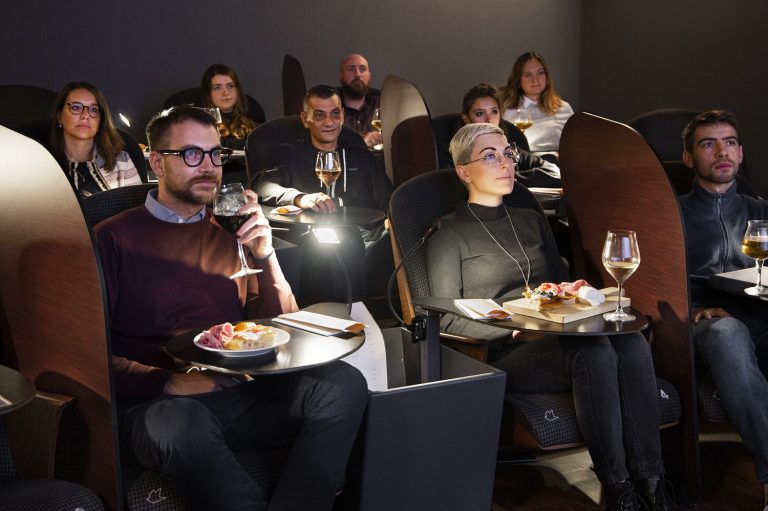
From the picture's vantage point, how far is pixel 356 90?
5535 millimetres

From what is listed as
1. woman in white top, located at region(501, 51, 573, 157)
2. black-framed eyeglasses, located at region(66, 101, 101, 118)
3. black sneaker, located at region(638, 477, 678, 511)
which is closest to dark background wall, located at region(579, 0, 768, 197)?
woman in white top, located at region(501, 51, 573, 157)

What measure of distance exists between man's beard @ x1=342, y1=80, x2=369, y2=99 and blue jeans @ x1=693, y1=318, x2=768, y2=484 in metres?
3.42

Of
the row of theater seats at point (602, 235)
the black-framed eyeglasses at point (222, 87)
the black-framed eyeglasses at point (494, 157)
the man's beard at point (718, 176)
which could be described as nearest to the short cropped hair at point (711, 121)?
the man's beard at point (718, 176)

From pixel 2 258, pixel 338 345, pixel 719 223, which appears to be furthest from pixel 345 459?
pixel 719 223

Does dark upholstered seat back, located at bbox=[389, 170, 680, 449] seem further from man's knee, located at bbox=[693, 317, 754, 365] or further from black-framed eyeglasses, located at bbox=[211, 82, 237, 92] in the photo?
black-framed eyeglasses, located at bbox=[211, 82, 237, 92]

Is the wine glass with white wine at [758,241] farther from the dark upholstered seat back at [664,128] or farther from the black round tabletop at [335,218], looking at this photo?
the dark upholstered seat back at [664,128]

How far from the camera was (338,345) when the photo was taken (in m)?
1.85

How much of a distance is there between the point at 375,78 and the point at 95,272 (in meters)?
5.10

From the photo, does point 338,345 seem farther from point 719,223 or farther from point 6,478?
point 719,223

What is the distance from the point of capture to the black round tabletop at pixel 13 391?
4.80 feet

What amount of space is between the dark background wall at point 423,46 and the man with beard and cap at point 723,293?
2.86 m

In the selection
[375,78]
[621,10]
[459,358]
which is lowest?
[459,358]

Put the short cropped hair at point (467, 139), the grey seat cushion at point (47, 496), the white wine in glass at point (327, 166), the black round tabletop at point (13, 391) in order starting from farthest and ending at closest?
the white wine in glass at point (327, 166)
the short cropped hair at point (467, 139)
the grey seat cushion at point (47, 496)
the black round tabletop at point (13, 391)

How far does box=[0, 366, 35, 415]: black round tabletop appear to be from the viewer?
146 cm
